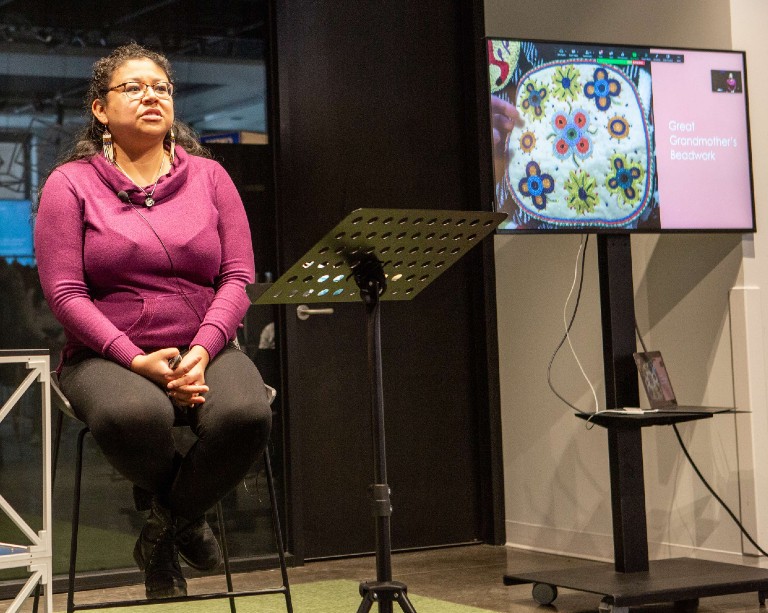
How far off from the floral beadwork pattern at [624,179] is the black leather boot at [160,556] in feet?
5.96

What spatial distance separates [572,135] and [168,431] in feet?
5.67

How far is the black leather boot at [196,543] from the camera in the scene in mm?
2613

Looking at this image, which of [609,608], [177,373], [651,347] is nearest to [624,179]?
[651,347]

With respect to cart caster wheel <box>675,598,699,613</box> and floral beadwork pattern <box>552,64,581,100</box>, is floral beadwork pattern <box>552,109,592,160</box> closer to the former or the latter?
floral beadwork pattern <box>552,64,581,100</box>

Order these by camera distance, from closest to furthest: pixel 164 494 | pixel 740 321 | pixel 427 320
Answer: pixel 164 494, pixel 740 321, pixel 427 320

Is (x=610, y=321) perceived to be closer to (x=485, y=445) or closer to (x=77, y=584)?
(x=485, y=445)

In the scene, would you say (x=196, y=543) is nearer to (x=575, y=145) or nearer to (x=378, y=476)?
(x=378, y=476)

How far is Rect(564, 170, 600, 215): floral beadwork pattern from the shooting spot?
11.8ft

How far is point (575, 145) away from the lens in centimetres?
361

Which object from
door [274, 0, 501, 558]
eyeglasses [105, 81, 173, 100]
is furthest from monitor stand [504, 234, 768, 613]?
eyeglasses [105, 81, 173, 100]

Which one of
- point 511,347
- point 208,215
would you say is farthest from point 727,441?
point 208,215

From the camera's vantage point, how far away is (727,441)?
3973 millimetres

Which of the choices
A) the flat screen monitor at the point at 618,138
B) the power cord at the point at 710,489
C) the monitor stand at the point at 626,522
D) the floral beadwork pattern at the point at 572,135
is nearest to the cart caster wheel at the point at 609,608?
the monitor stand at the point at 626,522

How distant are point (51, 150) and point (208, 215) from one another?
160cm
